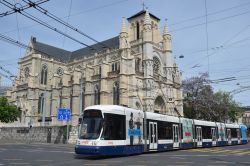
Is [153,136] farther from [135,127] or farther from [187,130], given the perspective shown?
[187,130]

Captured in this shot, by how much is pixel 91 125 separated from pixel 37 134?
2821 cm

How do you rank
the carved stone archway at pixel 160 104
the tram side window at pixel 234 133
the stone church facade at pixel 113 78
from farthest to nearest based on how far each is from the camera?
the carved stone archway at pixel 160 104
the stone church facade at pixel 113 78
the tram side window at pixel 234 133

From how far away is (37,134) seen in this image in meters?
40.6

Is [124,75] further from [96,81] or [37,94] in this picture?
[37,94]

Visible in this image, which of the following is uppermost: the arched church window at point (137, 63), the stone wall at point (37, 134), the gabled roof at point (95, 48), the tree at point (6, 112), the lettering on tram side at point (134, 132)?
the gabled roof at point (95, 48)

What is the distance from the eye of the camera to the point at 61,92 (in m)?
60.0

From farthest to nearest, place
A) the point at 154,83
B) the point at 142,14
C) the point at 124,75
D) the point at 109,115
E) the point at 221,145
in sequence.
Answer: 1. the point at 142,14
2. the point at 154,83
3. the point at 124,75
4. the point at 221,145
5. the point at 109,115

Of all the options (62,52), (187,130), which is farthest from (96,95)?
(187,130)

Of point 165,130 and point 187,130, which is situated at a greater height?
point 165,130

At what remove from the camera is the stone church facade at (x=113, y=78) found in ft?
160

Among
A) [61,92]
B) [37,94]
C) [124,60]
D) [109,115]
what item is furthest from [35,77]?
[109,115]

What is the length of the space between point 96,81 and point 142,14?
58.3 ft

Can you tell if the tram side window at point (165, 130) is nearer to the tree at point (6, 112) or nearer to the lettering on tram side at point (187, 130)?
the lettering on tram side at point (187, 130)

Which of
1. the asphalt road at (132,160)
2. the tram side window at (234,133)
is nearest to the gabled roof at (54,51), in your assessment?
the tram side window at (234,133)
